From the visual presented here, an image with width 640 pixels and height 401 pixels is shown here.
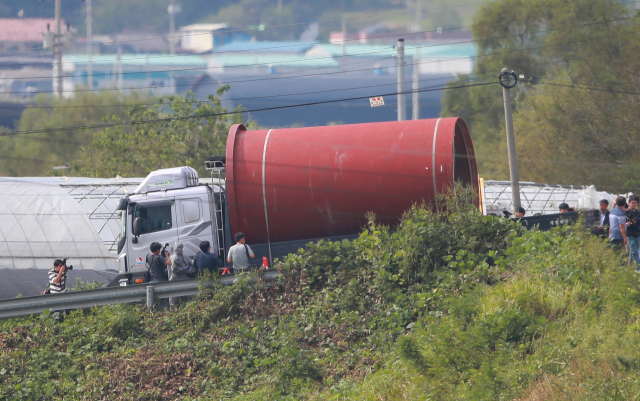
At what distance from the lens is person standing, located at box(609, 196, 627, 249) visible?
503 inches

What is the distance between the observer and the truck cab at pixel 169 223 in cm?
1562

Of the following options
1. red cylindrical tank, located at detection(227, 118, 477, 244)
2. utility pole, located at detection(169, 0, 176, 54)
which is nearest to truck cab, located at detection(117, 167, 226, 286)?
red cylindrical tank, located at detection(227, 118, 477, 244)

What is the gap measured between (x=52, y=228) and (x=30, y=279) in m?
3.03

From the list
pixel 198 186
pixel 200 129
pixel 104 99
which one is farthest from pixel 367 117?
pixel 198 186

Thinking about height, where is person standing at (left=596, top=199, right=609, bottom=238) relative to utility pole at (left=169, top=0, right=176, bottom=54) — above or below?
below

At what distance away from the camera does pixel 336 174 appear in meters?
14.8

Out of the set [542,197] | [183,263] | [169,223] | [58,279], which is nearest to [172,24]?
[542,197]

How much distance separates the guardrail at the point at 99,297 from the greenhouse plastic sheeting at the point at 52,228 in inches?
361

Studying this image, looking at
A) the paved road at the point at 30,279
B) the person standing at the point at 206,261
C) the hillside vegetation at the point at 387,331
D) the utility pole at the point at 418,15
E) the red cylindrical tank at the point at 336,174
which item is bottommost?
the paved road at the point at 30,279

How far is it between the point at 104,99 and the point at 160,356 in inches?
1623

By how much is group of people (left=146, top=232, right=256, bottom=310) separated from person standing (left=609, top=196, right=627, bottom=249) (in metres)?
7.17

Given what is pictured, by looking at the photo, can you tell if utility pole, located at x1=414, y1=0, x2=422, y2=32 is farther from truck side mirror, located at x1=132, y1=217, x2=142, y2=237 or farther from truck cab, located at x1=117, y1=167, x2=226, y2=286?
truck side mirror, located at x1=132, y1=217, x2=142, y2=237

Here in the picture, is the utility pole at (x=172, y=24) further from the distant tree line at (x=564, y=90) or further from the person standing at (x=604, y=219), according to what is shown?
the person standing at (x=604, y=219)

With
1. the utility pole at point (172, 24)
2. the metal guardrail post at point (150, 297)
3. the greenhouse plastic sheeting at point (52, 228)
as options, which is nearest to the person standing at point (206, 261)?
the metal guardrail post at point (150, 297)
